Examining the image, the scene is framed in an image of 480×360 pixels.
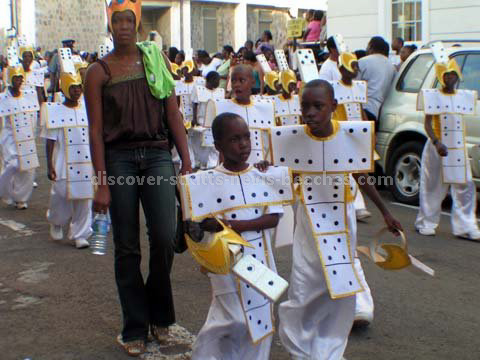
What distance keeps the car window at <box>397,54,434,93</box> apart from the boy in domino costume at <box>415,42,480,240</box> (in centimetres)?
163

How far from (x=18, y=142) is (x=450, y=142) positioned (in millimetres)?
5255

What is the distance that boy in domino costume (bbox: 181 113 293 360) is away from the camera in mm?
3807

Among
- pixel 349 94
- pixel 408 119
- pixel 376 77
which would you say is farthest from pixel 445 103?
pixel 376 77

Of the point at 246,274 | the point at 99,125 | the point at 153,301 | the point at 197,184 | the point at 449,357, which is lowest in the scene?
the point at 449,357

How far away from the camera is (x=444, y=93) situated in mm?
7594

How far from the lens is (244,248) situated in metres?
3.79

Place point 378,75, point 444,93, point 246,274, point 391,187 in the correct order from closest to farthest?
1. point 246,274
2. point 444,93
3. point 391,187
4. point 378,75

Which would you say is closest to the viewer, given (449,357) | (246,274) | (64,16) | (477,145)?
(246,274)

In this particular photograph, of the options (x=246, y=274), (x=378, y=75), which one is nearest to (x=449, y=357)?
(x=246, y=274)

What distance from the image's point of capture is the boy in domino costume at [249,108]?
7180mm

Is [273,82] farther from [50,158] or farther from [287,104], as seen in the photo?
[50,158]

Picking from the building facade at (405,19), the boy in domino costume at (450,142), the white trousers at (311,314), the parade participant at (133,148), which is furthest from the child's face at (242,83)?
the building facade at (405,19)

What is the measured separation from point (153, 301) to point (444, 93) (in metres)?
4.22

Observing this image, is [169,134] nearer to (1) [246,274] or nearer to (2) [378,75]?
(1) [246,274]
